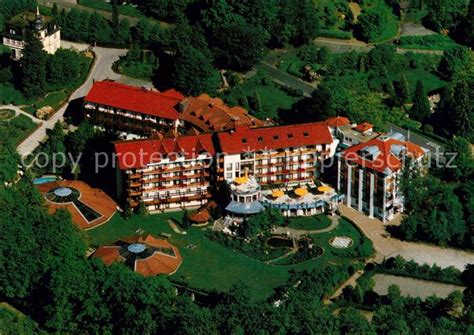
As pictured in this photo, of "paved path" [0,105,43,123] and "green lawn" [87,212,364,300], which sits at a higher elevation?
"paved path" [0,105,43,123]

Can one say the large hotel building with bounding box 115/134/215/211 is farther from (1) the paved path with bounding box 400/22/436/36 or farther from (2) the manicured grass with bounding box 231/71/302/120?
(1) the paved path with bounding box 400/22/436/36

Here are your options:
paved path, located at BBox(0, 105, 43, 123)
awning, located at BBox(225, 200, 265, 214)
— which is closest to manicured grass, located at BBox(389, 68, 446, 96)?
awning, located at BBox(225, 200, 265, 214)

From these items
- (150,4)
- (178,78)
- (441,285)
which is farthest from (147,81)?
(441,285)

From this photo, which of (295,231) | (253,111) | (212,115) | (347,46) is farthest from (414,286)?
(347,46)

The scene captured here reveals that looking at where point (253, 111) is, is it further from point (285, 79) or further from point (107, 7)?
point (107, 7)

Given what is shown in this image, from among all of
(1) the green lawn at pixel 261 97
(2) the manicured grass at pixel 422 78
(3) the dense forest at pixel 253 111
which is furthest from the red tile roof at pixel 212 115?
(2) the manicured grass at pixel 422 78

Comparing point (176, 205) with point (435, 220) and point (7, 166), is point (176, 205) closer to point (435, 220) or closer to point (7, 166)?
point (7, 166)

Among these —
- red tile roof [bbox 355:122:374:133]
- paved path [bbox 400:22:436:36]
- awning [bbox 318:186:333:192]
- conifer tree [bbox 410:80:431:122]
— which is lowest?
awning [bbox 318:186:333:192]

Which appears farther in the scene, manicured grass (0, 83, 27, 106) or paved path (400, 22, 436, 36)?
paved path (400, 22, 436, 36)

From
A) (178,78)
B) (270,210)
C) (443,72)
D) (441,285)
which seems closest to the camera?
(441,285)
